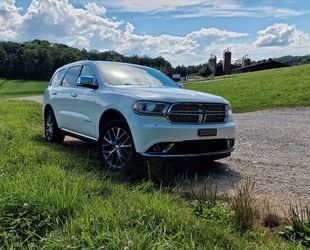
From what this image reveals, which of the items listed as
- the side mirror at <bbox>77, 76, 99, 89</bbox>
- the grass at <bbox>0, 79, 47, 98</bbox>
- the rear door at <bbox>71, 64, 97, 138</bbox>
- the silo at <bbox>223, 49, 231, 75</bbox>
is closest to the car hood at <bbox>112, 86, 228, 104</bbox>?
the side mirror at <bbox>77, 76, 99, 89</bbox>

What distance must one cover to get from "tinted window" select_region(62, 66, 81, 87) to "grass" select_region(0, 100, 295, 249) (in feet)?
13.5

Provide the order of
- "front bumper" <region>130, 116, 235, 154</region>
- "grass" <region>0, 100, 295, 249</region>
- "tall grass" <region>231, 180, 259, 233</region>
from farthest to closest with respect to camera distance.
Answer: "front bumper" <region>130, 116, 235, 154</region>
"tall grass" <region>231, 180, 259, 233</region>
"grass" <region>0, 100, 295, 249</region>

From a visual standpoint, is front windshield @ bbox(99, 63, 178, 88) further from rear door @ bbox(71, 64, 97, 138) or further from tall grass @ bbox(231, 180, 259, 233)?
tall grass @ bbox(231, 180, 259, 233)

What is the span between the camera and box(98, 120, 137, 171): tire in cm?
677

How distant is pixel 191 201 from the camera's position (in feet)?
17.1

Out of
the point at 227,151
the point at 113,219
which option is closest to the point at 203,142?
the point at 227,151

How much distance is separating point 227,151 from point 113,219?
11.9 ft

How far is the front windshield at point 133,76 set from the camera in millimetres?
7958

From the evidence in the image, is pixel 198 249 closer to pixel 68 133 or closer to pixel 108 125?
pixel 108 125

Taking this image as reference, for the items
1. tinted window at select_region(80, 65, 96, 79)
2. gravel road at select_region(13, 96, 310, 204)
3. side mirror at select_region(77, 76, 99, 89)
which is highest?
tinted window at select_region(80, 65, 96, 79)

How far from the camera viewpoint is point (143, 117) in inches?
258

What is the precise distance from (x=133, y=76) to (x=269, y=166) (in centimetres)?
280

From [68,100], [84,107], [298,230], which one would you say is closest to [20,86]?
[68,100]

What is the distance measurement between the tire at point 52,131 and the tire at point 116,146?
9.70ft
